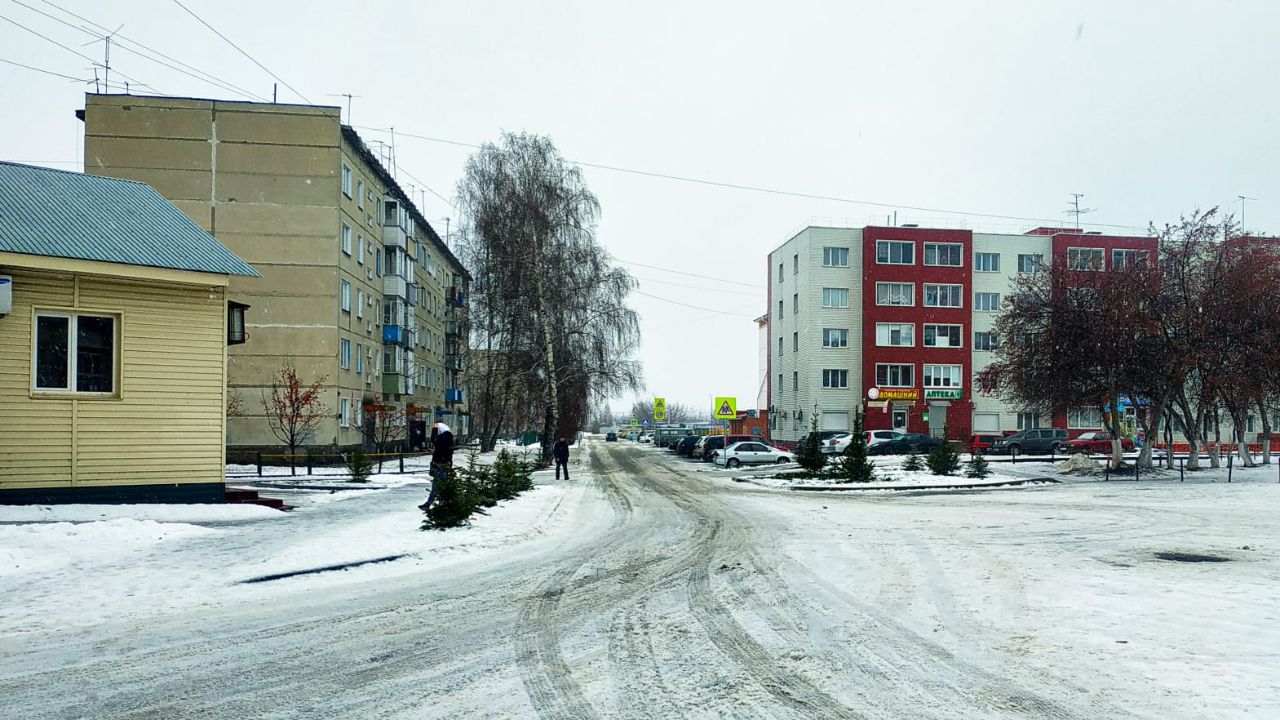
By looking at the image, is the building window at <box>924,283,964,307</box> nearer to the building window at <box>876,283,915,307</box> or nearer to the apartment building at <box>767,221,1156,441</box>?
the apartment building at <box>767,221,1156,441</box>

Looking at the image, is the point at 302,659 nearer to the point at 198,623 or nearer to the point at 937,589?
the point at 198,623

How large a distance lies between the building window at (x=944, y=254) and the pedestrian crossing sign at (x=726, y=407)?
2629 centimetres

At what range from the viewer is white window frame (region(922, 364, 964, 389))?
63.5 m

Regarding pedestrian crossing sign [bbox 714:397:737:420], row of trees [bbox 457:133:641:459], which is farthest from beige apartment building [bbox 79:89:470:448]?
pedestrian crossing sign [bbox 714:397:737:420]

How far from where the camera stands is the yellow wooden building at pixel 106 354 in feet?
49.9

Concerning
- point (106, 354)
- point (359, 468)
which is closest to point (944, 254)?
point (359, 468)

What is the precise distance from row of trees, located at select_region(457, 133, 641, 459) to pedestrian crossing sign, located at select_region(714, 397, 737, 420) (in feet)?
14.5

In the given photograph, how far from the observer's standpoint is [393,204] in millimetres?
53375

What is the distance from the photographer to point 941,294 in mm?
63656

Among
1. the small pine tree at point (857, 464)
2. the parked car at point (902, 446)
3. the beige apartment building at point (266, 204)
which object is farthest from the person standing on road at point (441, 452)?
the parked car at point (902, 446)

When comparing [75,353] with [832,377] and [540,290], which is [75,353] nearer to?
[540,290]

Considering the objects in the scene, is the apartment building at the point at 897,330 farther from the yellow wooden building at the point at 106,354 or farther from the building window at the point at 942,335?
the yellow wooden building at the point at 106,354

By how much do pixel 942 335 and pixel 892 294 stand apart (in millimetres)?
4767

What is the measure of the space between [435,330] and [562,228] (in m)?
31.3
